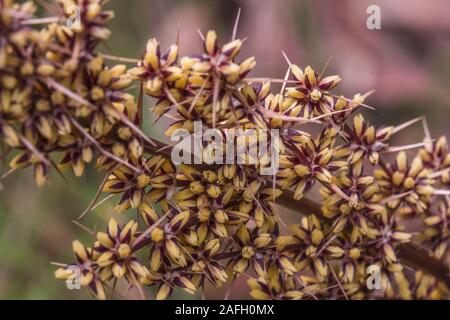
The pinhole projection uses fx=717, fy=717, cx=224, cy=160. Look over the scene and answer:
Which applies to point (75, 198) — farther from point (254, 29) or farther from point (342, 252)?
point (342, 252)

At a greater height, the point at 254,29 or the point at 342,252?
the point at 254,29

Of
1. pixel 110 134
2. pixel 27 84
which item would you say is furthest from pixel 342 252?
pixel 27 84

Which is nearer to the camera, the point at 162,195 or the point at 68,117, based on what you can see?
the point at 68,117

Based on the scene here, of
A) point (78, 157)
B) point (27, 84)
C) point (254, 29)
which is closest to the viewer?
point (27, 84)

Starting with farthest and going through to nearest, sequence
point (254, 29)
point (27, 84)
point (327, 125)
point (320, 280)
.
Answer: point (254, 29), point (320, 280), point (327, 125), point (27, 84)
